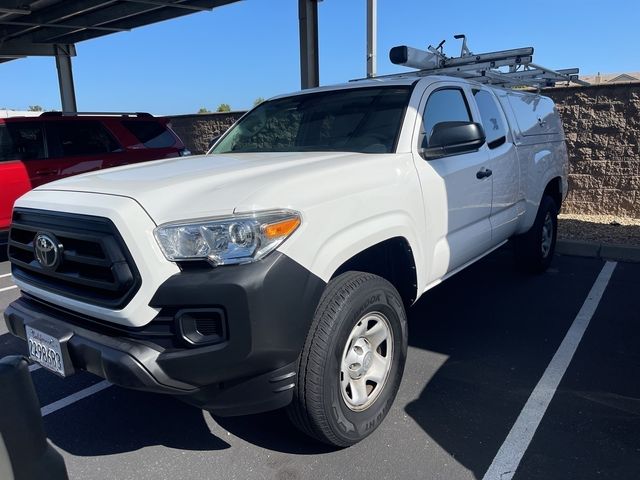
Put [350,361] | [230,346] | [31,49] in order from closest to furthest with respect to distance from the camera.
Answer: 1. [230,346]
2. [350,361]
3. [31,49]

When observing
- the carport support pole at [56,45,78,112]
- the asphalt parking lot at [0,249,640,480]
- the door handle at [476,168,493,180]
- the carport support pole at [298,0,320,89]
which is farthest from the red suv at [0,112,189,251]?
the carport support pole at [56,45,78,112]

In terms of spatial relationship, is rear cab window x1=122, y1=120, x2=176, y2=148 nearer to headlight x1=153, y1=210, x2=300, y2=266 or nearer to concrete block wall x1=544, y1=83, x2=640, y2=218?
concrete block wall x1=544, y1=83, x2=640, y2=218

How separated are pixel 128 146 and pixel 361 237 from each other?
20.8 feet

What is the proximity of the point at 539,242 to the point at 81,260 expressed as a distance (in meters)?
4.57

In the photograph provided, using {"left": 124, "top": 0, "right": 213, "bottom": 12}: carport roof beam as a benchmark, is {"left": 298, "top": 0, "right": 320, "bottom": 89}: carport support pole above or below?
below

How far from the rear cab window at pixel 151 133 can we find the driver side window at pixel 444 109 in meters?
5.52

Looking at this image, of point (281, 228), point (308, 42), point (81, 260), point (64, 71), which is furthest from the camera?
point (64, 71)

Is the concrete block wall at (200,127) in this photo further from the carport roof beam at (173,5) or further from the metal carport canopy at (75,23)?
the carport roof beam at (173,5)

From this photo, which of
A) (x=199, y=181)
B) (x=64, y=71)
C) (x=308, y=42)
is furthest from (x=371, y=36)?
(x=64, y=71)

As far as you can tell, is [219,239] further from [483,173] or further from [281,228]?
[483,173]

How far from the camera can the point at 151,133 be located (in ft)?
Answer: 27.0

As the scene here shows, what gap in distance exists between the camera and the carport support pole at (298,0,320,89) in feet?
35.7

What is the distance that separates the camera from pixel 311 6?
10.9m

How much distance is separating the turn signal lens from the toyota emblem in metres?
1.05
